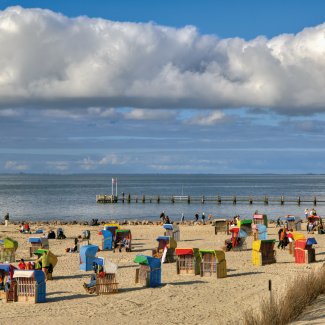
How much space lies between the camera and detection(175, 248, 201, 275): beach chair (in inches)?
854

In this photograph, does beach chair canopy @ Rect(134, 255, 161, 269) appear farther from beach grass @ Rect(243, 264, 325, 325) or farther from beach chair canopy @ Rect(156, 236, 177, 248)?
beach chair canopy @ Rect(156, 236, 177, 248)

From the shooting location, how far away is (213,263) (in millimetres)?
21203

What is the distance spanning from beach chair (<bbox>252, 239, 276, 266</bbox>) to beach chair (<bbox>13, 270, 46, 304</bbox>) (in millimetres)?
9278

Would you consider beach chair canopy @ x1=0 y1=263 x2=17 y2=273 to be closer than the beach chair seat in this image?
Yes

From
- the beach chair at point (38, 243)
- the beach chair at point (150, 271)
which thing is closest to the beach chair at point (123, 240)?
the beach chair at point (38, 243)

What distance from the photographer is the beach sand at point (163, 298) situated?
51.8 ft

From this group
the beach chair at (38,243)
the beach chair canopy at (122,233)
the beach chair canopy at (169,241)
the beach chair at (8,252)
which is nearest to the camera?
the beach chair canopy at (169,241)

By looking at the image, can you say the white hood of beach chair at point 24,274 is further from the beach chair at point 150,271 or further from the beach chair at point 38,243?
the beach chair at point 38,243

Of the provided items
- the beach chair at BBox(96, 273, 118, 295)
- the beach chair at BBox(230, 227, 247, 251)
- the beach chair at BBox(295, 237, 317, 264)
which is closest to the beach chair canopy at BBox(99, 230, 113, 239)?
the beach chair at BBox(230, 227, 247, 251)

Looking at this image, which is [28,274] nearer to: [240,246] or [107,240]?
[107,240]

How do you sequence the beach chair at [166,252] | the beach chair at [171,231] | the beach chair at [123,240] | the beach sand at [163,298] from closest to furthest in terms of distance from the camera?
the beach sand at [163,298], the beach chair at [166,252], the beach chair at [123,240], the beach chair at [171,231]

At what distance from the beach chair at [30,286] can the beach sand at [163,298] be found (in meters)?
0.33

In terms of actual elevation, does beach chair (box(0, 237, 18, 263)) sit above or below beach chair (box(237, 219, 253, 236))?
below

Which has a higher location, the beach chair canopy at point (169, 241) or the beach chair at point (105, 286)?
the beach chair canopy at point (169, 241)
